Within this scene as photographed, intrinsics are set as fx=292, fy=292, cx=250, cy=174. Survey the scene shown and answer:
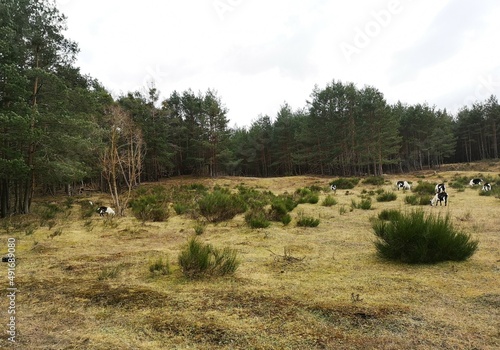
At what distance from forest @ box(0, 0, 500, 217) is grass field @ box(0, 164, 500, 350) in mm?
8062

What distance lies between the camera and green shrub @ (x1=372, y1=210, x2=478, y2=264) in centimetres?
436

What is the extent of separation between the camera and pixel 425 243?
439 cm

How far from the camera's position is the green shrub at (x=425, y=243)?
436cm

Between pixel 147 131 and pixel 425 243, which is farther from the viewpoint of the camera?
pixel 147 131

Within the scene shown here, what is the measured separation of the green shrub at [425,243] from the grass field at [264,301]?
0.16m

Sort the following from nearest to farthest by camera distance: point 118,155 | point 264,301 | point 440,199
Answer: point 264,301 < point 440,199 < point 118,155

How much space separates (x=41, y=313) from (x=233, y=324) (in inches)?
80.9

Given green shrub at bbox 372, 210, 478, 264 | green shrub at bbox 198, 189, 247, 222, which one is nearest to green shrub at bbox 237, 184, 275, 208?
green shrub at bbox 198, 189, 247, 222

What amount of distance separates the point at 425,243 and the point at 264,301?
279 cm

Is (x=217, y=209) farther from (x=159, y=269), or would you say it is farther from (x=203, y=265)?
(x=203, y=265)

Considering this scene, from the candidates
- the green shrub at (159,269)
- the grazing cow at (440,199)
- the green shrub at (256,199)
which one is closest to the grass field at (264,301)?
the green shrub at (159,269)

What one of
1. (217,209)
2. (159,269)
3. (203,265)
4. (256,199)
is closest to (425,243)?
(203,265)

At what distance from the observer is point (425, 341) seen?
2.27m

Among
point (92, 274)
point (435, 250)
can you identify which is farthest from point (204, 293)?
point (435, 250)
